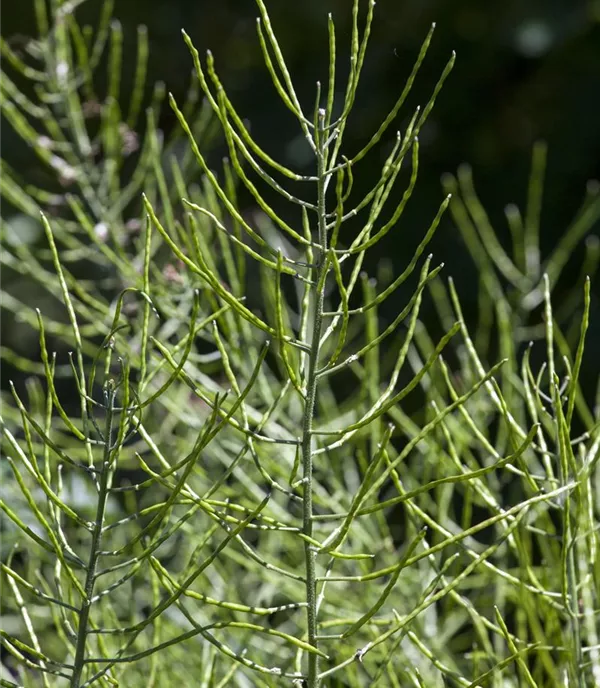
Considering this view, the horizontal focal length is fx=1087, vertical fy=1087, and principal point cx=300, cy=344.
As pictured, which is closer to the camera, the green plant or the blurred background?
the green plant

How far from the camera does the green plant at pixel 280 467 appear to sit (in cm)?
38

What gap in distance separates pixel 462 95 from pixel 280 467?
4.83 ft

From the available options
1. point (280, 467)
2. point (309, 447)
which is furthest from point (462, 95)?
point (309, 447)

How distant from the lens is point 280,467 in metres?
0.60

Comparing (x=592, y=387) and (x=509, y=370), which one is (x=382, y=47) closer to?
(x=592, y=387)

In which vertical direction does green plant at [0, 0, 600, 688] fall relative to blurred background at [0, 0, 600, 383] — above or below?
below

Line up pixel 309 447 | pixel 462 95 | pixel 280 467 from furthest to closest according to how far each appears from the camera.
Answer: pixel 462 95 → pixel 280 467 → pixel 309 447

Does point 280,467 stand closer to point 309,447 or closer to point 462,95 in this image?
point 309,447

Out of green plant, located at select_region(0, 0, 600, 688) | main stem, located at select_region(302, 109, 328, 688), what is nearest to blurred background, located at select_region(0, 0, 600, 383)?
green plant, located at select_region(0, 0, 600, 688)

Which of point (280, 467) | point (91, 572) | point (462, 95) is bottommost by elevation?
point (91, 572)

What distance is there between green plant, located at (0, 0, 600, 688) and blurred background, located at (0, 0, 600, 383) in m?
0.55

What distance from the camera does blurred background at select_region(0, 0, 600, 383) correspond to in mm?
1843

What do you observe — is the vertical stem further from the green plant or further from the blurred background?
the blurred background

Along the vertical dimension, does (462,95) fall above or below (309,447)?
above
